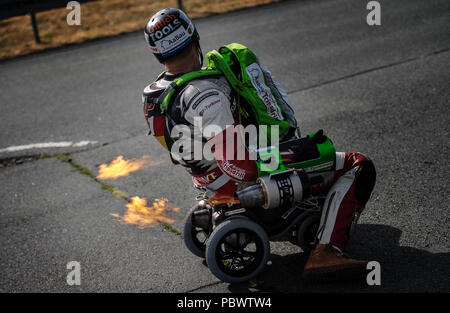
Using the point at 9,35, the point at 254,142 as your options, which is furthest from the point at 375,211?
the point at 9,35

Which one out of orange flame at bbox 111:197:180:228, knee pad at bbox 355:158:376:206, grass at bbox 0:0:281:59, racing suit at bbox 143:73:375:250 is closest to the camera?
racing suit at bbox 143:73:375:250

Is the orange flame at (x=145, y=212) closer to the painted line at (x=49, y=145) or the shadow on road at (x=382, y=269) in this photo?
the shadow on road at (x=382, y=269)

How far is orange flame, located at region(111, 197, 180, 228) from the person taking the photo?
5.00m

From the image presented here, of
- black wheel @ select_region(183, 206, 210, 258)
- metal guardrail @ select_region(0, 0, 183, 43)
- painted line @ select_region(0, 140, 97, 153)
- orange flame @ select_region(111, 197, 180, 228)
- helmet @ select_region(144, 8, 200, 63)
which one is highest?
helmet @ select_region(144, 8, 200, 63)

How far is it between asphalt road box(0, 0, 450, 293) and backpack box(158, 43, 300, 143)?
1.12m

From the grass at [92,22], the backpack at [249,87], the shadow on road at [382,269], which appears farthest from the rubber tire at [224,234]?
the grass at [92,22]

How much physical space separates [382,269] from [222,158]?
56.7 inches

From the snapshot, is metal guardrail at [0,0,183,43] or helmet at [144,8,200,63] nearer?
helmet at [144,8,200,63]

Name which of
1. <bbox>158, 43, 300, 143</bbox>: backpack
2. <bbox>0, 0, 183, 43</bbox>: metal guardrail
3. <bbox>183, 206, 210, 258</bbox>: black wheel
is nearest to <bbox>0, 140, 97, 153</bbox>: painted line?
<bbox>183, 206, 210, 258</bbox>: black wheel

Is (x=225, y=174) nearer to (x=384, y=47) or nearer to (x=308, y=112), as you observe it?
(x=308, y=112)

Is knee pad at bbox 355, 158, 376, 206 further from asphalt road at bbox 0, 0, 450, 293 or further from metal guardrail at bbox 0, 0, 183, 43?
metal guardrail at bbox 0, 0, 183, 43

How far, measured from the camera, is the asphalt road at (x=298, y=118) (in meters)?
4.11

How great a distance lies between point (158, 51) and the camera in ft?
11.9

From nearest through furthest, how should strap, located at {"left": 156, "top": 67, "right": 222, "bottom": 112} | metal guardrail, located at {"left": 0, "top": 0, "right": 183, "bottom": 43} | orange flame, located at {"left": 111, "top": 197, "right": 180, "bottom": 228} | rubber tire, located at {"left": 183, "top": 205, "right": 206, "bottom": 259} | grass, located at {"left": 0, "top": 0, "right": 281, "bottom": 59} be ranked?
strap, located at {"left": 156, "top": 67, "right": 222, "bottom": 112}, rubber tire, located at {"left": 183, "top": 205, "right": 206, "bottom": 259}, orange flame, located at {"left": 111, "top": 197, "right": 180, "bottom": 228}, grass, located at {"left": 0, "top": 0, "right": 281, "bottom": 59}, metal guardrail, located at {"left": 0, "top": 0, "right": 183, "bottom": 43}
